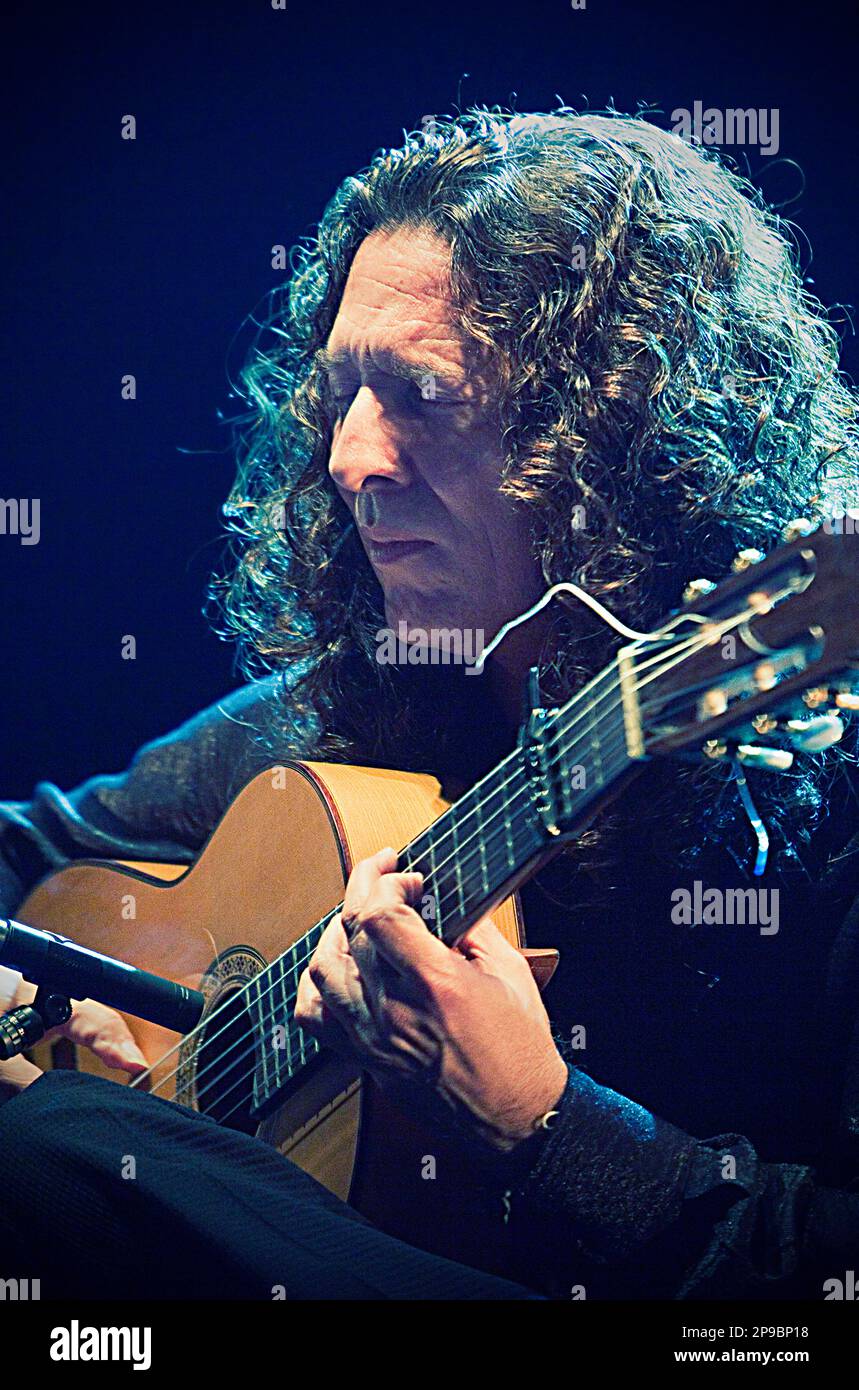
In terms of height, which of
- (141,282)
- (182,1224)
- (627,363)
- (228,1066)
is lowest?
(182,1224)

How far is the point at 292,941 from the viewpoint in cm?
146

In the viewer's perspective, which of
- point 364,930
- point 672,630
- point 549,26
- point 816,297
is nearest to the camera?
point 672,630

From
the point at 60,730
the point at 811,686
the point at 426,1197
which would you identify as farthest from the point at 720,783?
the point at 60,730

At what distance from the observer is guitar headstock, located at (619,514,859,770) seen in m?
1.01

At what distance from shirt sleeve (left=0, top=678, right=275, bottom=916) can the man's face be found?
33 cm

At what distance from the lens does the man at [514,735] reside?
4.23 feet

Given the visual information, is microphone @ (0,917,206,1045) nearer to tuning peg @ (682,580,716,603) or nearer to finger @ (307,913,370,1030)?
finger @ (307,913,370,1030)

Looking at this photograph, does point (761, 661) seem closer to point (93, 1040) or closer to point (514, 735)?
point (514, 735)

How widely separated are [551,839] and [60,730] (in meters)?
0.84

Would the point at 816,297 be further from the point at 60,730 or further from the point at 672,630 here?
the point at 60,730

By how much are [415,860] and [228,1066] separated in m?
0.32

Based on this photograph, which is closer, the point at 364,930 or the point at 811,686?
the point at 811,686

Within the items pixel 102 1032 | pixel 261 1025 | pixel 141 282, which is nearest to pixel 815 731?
pixel 261 1025
